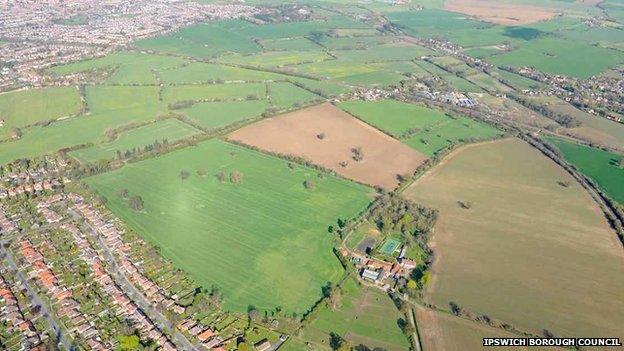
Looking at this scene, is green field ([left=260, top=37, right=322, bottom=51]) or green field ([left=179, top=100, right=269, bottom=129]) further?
green field ([left=260, top=37, right=322, bottom=51])

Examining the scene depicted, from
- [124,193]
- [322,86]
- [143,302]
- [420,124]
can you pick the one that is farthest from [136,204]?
[322,86]

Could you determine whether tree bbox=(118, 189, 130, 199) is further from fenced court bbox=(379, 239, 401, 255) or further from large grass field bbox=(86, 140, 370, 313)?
fenced court bbox=(379, 239, 401, 255)

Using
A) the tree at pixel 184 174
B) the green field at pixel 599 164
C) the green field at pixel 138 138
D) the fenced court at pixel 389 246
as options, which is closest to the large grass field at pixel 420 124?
the green field at pixel 599 164

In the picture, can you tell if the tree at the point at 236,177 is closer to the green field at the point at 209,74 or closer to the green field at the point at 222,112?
the green field at the point at 222,112

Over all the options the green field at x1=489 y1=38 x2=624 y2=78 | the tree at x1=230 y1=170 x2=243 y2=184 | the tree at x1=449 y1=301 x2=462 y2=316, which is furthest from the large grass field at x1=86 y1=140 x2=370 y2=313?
the green field at x1=489 y1=38 x2=624 y2=78

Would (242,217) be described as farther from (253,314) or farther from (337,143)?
(337,143)

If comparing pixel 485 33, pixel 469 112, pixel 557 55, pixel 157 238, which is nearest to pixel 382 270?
pixel 157 238

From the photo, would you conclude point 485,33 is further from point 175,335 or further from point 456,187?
point 175,335
